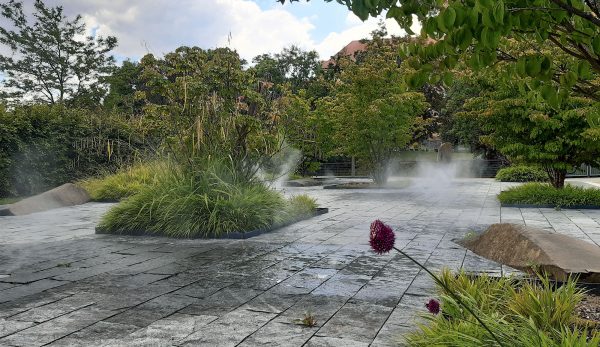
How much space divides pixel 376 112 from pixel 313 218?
29.5 ft

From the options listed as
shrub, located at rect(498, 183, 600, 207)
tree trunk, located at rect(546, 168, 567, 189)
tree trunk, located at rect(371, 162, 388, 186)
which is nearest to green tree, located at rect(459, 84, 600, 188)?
tree trunk, located at rect(546, 168, 567, 189)

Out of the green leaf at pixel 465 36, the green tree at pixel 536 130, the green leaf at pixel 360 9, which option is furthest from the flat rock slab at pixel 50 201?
the green leaf at pixel 465 36

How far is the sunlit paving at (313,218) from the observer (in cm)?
217

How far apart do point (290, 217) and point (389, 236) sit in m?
7.00

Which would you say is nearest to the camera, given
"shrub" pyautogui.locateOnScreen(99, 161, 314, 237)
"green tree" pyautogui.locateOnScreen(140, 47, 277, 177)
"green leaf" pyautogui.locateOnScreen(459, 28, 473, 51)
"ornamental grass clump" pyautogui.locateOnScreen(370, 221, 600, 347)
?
"green leaf" pyautogui.locateOnScreen(459, 28, 473, 51)

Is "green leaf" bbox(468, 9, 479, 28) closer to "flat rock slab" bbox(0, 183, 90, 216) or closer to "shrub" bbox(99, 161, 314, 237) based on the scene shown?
"shrub" bbox(99, 161, 314, 237)

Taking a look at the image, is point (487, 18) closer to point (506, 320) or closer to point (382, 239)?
point (382, 239)

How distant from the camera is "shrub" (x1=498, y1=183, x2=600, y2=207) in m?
11.5

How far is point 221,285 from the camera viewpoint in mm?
4629

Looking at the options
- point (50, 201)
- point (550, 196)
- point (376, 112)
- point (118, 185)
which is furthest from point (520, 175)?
point (50, 201)

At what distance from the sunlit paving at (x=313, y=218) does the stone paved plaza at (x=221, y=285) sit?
0.03m

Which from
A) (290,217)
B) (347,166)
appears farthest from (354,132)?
(347,166)

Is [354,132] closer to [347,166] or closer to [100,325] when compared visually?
[347,166]

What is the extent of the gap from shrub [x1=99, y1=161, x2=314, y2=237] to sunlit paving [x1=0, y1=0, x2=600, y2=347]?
37 millimetres
